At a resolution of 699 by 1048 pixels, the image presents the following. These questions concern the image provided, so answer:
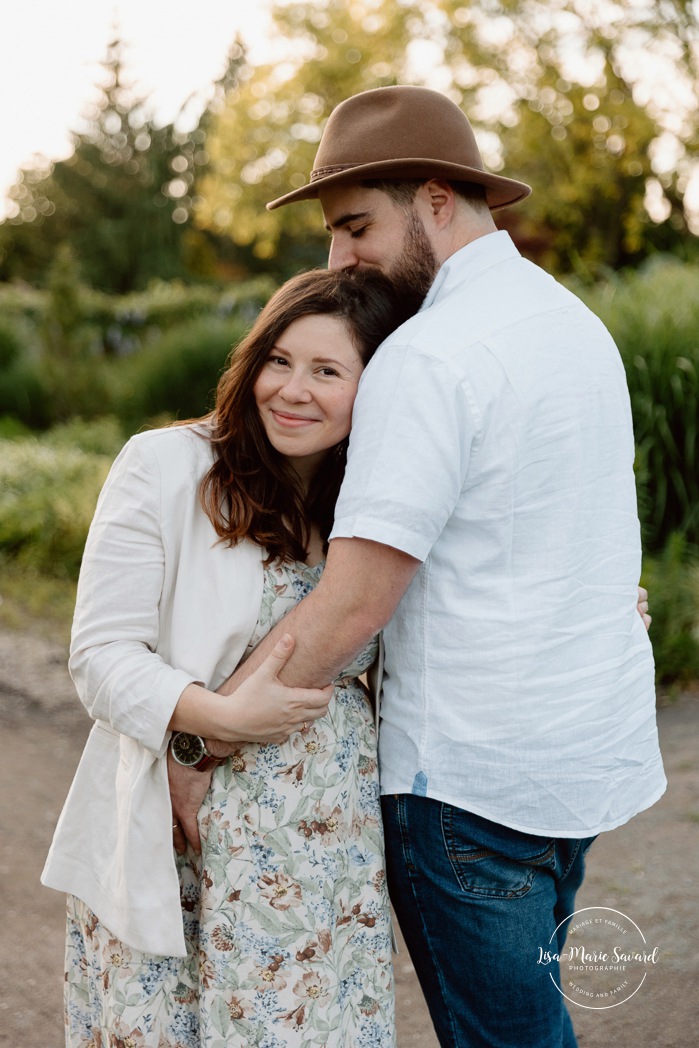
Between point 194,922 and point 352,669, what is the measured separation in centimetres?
57

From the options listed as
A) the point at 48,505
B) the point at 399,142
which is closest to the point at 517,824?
the point at 399,142

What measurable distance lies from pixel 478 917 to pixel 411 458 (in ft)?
2.66

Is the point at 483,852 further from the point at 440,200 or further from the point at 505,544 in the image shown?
the point at 440,200

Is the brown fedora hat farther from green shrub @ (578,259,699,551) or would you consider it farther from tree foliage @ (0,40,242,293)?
tree foliage @ (0,40,242,293)

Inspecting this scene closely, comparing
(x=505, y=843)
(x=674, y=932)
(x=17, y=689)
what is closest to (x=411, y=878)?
(x=505, y=843)

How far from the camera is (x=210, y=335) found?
11.3 meters

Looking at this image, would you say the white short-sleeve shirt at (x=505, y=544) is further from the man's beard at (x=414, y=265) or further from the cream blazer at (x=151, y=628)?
the cream blazer at (x=151, y=628)

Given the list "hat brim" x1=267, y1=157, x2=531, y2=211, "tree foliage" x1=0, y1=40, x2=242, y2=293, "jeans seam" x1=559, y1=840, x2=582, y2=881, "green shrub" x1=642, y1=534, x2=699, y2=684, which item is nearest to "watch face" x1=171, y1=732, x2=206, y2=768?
"jeans seam" x1=559, y1=840, x2=582, y2=881

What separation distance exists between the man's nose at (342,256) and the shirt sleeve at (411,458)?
1.64 ft

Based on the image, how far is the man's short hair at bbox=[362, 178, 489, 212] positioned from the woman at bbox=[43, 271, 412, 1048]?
19 centimetres

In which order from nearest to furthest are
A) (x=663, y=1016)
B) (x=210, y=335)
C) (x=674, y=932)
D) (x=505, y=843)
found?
(x=505, y=843) → (x=663, y=1016) → (x=674, y=932) → (x=210, y=335)

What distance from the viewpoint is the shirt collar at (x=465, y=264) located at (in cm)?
185

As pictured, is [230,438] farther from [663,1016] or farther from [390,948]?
[663,1016]

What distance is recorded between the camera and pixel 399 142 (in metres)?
1.96
